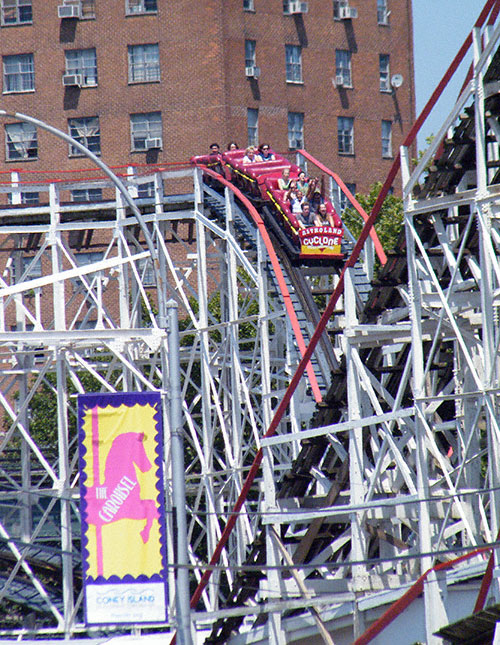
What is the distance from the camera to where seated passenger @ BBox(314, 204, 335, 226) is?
29672 mm

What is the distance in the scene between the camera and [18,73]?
59.0 m

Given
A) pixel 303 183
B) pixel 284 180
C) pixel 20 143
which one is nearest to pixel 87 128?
pixel 20 143

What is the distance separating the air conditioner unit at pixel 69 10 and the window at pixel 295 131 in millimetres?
10772

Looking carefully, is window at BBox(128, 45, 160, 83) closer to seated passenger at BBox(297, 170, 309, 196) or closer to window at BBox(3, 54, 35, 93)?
window at BBox(3, 54, 35, 93)

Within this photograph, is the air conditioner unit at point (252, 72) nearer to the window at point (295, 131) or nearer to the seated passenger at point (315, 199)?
the window at point (295, 131)

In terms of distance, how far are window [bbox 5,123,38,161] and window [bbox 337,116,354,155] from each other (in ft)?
47.4

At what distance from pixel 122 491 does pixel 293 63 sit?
45.5 m

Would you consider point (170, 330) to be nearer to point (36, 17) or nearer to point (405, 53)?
point (36, 17)

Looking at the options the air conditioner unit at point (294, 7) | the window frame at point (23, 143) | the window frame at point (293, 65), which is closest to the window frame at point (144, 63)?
the window frame at point (23, 143)

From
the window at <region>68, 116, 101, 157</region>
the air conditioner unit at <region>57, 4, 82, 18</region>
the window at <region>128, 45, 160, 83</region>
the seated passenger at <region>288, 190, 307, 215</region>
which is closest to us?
the seated passenger at <region>288, 190, 307, 215</region>

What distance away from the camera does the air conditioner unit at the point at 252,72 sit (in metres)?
58.4

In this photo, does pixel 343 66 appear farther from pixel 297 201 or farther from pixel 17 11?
pixel 297 201

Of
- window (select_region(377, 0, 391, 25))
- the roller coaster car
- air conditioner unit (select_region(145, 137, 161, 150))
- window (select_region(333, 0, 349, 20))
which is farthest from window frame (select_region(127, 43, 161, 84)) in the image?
the roller coaster car

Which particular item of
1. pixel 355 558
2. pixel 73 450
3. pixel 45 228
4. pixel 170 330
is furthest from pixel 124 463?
pixel 73 450
